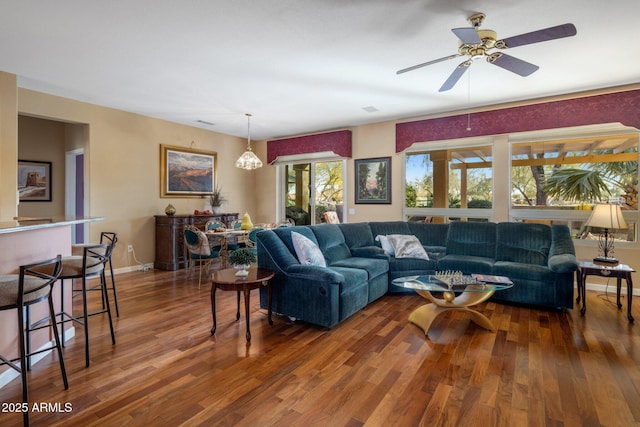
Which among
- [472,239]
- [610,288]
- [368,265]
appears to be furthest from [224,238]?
[610,288]

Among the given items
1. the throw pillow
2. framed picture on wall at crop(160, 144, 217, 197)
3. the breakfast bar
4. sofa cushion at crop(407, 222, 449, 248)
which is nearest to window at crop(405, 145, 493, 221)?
sofa cushion at crop(407, 222, 449, 248)

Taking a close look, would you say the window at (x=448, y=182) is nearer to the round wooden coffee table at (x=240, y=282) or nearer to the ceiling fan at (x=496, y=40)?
the ceiling fan at (x=496, y=40)

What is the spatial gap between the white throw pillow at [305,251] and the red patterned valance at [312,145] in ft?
10.7

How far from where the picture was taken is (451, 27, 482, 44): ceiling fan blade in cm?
237

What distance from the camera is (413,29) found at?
2902 millimetres

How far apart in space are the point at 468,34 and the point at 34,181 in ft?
23.2

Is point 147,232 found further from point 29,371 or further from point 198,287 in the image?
point 29,371

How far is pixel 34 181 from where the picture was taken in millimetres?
5824

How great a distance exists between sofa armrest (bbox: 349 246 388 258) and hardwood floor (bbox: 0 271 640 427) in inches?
44.0

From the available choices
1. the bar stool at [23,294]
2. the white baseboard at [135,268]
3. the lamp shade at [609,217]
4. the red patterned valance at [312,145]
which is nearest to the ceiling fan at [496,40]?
the lamp shade at [609,217]

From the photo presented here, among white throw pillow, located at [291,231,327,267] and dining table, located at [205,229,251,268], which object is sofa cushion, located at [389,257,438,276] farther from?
dining table, located at [205,229,251,268]

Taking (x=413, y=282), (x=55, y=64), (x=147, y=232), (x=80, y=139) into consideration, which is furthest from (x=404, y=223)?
(x=80, y=139)

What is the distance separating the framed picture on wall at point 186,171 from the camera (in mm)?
6160

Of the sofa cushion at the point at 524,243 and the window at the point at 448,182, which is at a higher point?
the window at the point at 448,182
